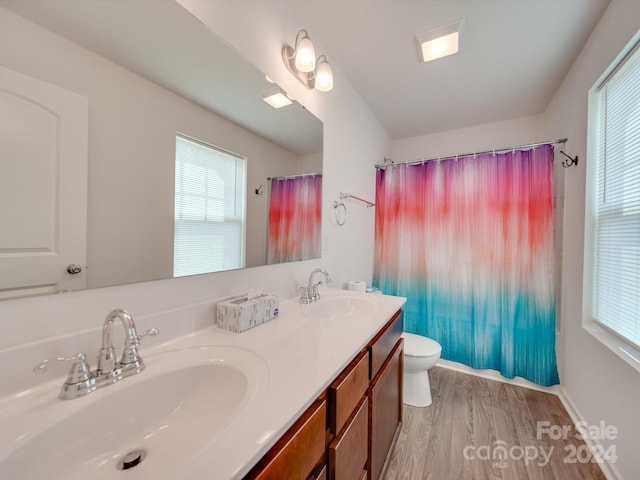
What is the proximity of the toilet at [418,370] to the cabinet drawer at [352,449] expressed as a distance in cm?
94

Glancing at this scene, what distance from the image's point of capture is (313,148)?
5.29 ft

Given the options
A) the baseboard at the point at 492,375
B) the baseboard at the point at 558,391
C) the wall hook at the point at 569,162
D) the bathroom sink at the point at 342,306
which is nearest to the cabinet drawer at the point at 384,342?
the bathroom sink at the point at 342,306

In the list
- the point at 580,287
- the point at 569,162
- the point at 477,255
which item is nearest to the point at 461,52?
the point at 569,162

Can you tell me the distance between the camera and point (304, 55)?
1388mm

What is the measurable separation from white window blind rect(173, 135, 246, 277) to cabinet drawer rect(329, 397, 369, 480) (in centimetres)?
74

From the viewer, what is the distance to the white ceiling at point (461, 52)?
56.4 inches

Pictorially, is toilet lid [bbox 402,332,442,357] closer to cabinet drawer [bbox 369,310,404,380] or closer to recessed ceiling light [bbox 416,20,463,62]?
cabinet drawer [bbox 369,310,404,380]

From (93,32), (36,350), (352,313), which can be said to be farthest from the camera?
(352,313)

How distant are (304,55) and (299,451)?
169cm

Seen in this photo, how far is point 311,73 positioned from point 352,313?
1.45 m

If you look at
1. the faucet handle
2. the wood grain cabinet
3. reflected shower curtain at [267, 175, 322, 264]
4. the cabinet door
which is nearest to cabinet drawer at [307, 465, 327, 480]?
the wood grain cabinet

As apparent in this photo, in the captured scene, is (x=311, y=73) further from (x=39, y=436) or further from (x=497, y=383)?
(x=497, y=383)

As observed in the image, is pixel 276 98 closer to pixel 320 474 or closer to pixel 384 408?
pixel 320 474

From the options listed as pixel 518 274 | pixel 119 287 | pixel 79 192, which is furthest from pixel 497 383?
pixel 79 192
